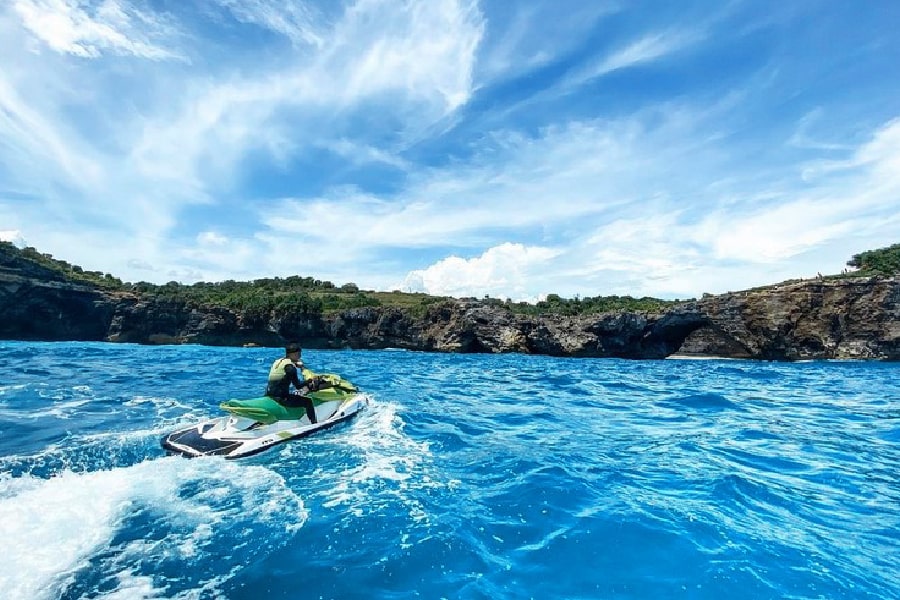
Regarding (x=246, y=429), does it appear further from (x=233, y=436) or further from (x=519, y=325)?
(x=519, y=325)

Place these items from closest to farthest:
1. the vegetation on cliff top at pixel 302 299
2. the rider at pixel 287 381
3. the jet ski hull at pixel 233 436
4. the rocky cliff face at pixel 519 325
Result: the jet ski hull at pixel 233 436 → the rider at pixel 287 381 → the rocky cliff face at pixel 519 325 → the vegetation on cliff top at pixel 302 299

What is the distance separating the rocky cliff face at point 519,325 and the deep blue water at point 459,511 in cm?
4463

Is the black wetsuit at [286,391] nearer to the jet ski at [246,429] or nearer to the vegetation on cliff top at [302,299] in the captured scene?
the jet ski at [246,429]

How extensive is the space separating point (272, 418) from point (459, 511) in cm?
579

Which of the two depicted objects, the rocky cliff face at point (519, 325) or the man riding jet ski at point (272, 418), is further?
the rocky cliff face at point (519, 325)

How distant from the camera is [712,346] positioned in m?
55.2

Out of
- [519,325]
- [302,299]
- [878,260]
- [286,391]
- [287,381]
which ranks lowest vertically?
[286,391]

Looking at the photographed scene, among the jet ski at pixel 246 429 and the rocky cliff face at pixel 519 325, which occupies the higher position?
the rocky cliff face at pixel 519 325

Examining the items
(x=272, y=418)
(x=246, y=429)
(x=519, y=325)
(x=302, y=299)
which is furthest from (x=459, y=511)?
(x=302, y=299)

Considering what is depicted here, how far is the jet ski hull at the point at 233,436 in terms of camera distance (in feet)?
30.6

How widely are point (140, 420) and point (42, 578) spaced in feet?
29.4

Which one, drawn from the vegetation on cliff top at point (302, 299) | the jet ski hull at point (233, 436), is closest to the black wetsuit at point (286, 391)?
the jet ski hull at point (233, 436)

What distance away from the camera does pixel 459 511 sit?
6.73 m

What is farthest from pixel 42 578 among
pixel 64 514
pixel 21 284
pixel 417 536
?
pixel 21 284
